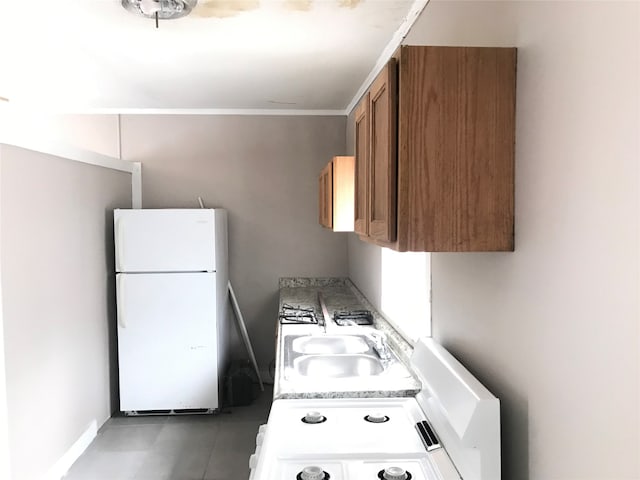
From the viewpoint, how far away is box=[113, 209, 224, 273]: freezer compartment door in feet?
12.3

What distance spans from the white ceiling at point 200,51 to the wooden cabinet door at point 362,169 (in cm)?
73

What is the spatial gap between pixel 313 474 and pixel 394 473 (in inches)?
9.0

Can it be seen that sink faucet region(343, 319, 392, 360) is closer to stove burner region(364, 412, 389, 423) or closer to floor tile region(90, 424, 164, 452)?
stove burner region(364, 412, 389, 423)

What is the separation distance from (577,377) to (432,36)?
4.83 feet

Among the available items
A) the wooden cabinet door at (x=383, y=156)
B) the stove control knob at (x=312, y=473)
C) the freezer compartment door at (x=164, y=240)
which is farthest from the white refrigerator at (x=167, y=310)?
the stove control knob at (x=312, y=473)

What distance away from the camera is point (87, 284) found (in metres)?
3.44

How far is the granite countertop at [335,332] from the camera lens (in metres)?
1.95

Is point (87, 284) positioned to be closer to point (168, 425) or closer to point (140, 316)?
point (140, 316)

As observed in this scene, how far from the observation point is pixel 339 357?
261cm

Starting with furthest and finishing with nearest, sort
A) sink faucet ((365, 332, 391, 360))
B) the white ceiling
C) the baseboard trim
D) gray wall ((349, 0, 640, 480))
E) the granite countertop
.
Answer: the baseboard trim, sink faucet ((365, 332, 391, 360)), the white ceiling, the granite countertop, gray wall ((349, 0, 640, 480))

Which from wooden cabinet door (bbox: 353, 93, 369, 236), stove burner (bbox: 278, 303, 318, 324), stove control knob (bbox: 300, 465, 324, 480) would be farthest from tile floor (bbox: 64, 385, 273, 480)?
wooden cabinet door (bbox: 353, 93, 369, 236)

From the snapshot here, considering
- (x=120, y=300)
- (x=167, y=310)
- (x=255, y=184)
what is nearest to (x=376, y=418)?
(x=167, y=310)

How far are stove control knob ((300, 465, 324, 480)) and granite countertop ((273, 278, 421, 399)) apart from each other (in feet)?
1.67

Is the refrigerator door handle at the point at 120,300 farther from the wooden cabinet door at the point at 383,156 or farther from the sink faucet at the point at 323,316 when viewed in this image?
the wooden cabinet door at the point at 383,156
